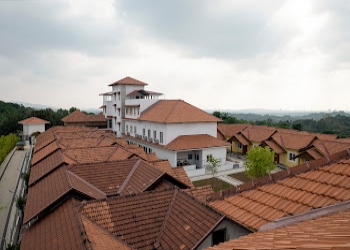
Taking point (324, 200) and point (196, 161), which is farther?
point (196, 161)

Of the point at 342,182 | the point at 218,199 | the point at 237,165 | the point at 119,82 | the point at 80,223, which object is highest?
the point at 119,82

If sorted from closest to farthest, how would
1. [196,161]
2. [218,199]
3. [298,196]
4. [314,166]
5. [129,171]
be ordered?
[298,196] < [314,166] < [218,199] < [129,171] < [196,161]

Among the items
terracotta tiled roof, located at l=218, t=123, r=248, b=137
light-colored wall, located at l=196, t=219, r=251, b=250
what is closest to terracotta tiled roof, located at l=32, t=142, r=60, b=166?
light-colored wall, located at l=196, t=219, r=251, b=250

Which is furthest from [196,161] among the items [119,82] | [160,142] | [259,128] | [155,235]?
[155,235]

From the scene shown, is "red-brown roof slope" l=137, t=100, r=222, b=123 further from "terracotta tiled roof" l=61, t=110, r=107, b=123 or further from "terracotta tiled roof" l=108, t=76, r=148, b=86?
"terracotta tiled roof" l=61, t=110, r=107, b=123

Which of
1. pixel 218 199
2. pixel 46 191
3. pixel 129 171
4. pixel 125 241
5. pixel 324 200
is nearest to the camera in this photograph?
pixel 324 200

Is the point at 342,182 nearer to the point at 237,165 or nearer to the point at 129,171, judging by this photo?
the point at 129,171

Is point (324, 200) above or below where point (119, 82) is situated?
below

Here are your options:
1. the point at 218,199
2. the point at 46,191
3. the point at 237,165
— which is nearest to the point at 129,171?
the point at 46,191
